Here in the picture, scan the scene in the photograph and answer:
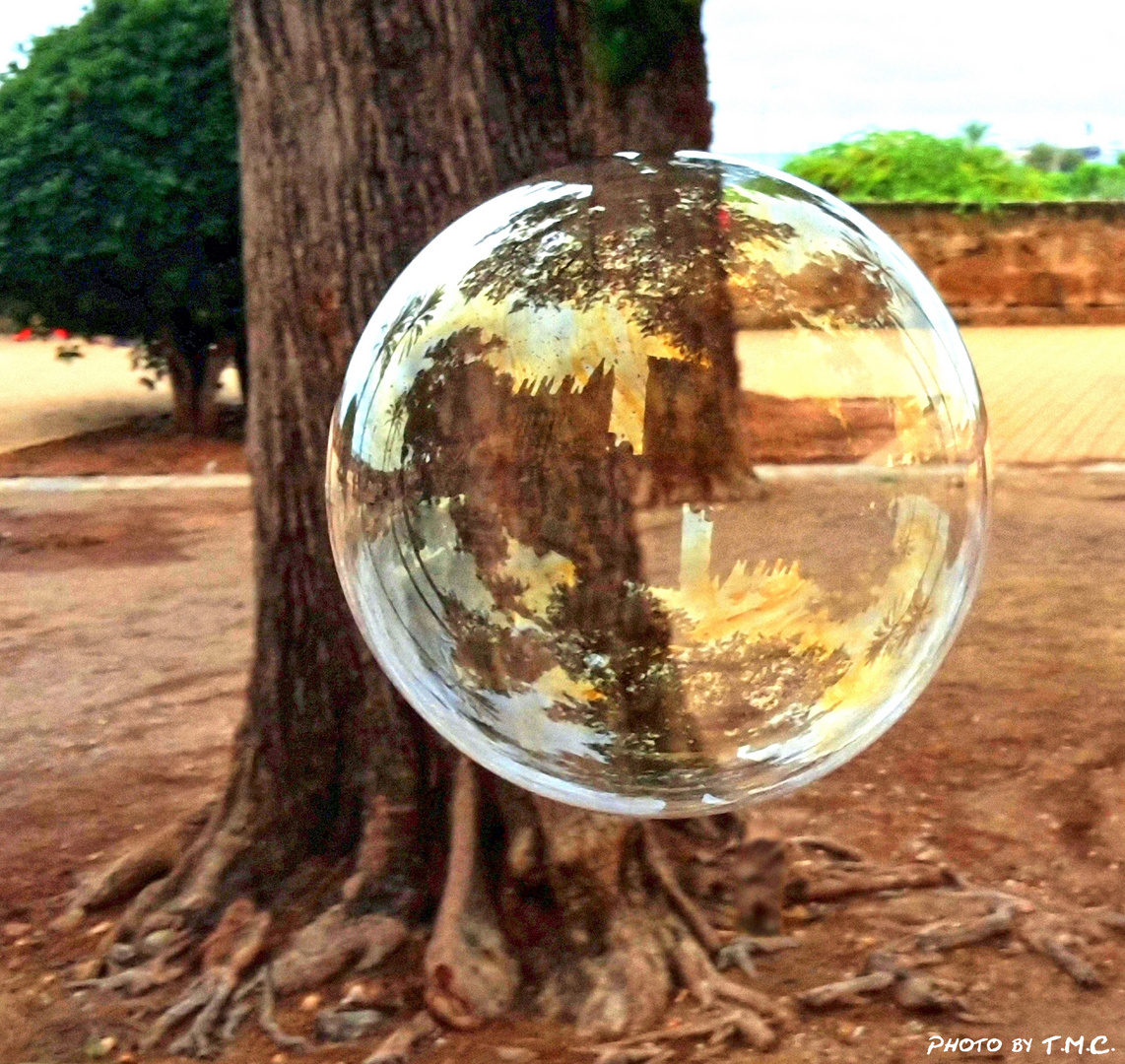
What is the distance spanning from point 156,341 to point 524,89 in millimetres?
7949

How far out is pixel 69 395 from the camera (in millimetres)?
13875

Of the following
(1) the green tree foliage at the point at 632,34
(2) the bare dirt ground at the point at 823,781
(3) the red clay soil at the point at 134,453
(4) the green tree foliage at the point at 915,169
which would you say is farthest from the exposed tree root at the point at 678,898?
(4) the green tree foliage at the point at 915,169

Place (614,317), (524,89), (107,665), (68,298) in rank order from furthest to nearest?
(68,298), (107,665), (524,89), (614,317)

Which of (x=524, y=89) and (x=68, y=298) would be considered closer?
(x=524, y=89)

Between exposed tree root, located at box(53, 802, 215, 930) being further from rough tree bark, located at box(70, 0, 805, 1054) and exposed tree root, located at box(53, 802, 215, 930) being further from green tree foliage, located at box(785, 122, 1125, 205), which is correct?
green tree foliage, located at box(785, 122, 1125, 205)

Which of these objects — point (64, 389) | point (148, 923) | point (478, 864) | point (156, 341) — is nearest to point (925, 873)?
point (478, 864)

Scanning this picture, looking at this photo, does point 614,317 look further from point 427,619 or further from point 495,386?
point 427,619

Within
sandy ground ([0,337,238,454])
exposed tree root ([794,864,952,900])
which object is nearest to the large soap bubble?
exposed tree root ([794,864,952,900])

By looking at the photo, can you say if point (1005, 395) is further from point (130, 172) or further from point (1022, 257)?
point (130, 172)

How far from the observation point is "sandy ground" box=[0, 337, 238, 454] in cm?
1195

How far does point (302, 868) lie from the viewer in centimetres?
366

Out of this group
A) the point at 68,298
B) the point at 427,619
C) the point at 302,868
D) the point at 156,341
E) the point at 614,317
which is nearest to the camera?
the point at 614,317

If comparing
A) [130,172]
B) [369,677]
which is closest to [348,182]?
[369,677]

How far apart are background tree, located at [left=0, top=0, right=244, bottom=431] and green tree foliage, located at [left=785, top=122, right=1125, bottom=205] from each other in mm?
9257
